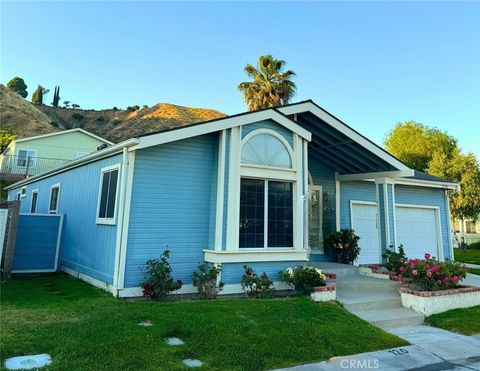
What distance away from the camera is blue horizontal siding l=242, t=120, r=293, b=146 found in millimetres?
7941

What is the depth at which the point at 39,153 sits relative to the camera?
30781mm

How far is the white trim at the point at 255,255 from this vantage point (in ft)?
23.7

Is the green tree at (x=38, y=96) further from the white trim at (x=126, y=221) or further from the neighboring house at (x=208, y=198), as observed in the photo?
the white trim at (x=126, y=221)

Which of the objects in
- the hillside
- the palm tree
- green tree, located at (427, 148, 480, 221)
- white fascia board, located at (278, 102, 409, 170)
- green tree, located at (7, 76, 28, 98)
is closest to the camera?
white fascia board, located at (278, 102, 409, 170)

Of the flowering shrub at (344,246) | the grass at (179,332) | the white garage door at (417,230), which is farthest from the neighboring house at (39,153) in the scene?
the grass at (179,332)

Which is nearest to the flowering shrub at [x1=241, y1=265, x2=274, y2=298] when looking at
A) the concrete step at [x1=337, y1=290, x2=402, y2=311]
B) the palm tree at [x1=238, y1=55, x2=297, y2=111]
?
the concrete step at [x1=337, y1=290, x2=402, y2=311]

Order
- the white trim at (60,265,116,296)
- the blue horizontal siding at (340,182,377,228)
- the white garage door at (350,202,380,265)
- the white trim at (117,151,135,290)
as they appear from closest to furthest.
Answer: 1. the white trim at (117,151,135,290)
2. the white trim at (60,265,116,296)
3. the blue horizontal siding at (340,182,377,228)
4. the white garage door at (350,202,380,265)

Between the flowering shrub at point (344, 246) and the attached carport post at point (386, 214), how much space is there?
102 centimetres

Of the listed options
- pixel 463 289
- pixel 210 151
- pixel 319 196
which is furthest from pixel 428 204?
pixel 210 151

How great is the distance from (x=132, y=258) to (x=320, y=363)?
417 cm

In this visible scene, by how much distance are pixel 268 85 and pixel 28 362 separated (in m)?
18.8

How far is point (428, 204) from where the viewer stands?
1375 centimetres

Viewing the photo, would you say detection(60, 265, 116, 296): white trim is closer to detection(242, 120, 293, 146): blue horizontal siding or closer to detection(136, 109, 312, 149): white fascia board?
detection(136, 109, 312, 149): white fascia board

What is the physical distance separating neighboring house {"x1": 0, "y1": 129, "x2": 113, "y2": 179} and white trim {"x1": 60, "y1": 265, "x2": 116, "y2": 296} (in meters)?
21.8
